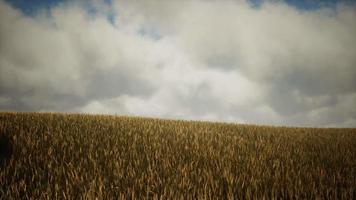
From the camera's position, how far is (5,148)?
6.46 meters

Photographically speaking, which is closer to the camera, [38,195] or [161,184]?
[38,195]

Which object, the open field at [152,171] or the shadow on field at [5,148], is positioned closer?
the open field at [152,171]

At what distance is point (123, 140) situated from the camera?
796 centimetres

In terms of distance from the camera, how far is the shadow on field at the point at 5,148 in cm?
589

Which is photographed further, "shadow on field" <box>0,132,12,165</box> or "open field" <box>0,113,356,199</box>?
"shadow on field" <box>0,132,12,165</box>

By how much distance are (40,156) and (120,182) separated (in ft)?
6.36

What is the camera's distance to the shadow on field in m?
5.89

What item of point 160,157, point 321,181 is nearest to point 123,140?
point 160,157

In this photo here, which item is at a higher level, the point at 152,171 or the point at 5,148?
the point at 5,148

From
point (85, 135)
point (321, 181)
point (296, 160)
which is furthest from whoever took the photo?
point (85, 135)

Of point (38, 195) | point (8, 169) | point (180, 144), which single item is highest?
point (180, 144)

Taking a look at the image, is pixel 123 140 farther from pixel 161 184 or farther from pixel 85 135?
pixel 161 184

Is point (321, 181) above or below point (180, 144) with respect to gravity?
below

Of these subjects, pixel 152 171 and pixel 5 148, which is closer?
pixel 152 171
